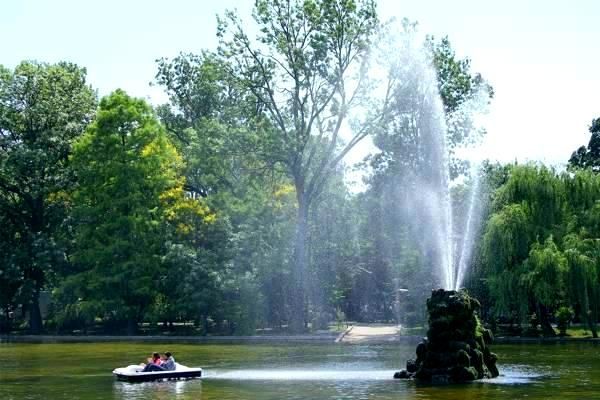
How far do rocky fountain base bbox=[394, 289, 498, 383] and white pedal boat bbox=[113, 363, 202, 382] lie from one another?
22.9 feet

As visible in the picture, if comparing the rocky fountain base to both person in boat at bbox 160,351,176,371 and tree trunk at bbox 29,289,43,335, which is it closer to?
person in boat at bbox 160,351,176,371

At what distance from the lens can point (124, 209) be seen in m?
66.2

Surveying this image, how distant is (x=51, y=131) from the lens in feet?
225

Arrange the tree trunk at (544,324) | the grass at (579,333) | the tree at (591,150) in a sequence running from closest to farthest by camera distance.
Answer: the grass at (579,333) < the tree trunk at (544,324) < the tree at (591,150)

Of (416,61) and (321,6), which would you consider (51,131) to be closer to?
(321,6)

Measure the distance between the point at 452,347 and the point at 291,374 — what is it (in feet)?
20.1

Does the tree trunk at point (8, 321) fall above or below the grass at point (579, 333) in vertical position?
above

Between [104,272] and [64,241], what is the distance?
4920mm

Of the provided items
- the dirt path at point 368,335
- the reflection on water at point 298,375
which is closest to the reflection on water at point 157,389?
the reflection on water at point 298,375

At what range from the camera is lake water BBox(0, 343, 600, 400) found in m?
27.6

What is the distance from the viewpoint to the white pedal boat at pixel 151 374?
3198 centimetres

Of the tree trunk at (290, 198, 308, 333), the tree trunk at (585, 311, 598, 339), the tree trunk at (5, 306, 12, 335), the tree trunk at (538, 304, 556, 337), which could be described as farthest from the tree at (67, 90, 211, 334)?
the tree trunk at (585, 311, 598, 339)

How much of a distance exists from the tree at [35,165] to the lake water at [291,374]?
1594cm

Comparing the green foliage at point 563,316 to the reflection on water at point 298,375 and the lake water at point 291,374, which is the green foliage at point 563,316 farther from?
the reflection on water at point 298,375
